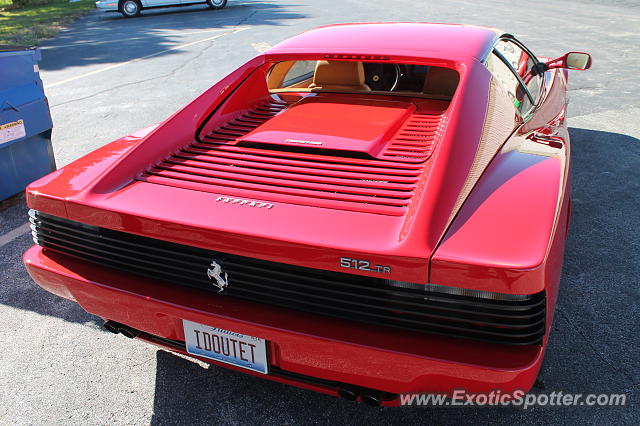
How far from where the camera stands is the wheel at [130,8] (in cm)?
1619

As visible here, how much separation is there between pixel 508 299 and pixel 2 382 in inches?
84.7

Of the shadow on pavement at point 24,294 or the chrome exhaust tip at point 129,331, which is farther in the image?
the shadow on pavement at point 24,294

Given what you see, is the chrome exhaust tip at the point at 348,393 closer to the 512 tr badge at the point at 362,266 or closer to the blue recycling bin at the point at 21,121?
the 512 tr badge at the point at 362,266

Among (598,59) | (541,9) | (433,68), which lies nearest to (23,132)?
(433,68)

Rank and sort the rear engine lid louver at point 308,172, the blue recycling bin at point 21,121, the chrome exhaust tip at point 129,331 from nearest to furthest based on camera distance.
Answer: the rear engine lid louver at point 308,172 < the chrome exhaust tip at point 129,331 < the blue recycling bin at point 21,121

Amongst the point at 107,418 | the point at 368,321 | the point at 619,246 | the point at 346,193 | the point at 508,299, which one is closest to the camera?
the point at 508,299

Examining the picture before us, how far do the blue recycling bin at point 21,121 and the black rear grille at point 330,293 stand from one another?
8.04 feet

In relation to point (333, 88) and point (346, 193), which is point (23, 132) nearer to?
point (333, 88)

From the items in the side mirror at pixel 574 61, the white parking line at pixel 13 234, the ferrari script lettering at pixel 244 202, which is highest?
the side mirror at pixel 574 61

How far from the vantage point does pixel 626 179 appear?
417cm

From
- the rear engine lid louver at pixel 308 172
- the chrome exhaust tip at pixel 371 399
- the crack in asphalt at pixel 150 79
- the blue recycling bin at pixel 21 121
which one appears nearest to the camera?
the chrome exhaust tip at pixel 371 399

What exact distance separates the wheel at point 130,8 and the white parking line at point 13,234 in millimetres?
14328

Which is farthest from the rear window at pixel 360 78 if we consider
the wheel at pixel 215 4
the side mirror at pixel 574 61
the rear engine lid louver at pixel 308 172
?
the wheel at pixel 215 4

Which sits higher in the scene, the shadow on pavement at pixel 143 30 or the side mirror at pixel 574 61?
the side mirror at pixel 574 61
